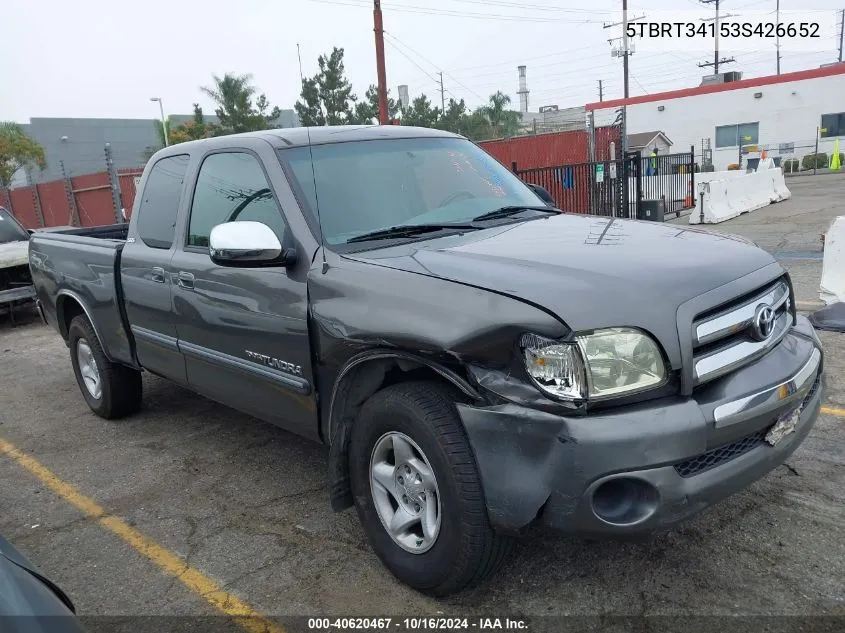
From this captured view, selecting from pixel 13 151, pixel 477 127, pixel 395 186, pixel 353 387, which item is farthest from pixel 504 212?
pixel 477 127

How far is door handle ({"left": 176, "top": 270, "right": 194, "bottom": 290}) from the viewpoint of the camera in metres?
3.95

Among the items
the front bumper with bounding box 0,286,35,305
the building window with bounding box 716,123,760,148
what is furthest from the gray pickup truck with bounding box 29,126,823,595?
the building window with bounding box 716,123,760,148

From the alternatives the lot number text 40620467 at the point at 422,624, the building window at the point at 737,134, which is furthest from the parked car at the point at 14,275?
the building window at the point at 737,134

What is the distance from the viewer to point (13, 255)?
1002cm

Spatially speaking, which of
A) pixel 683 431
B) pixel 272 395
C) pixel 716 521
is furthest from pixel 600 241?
pixel 272 395

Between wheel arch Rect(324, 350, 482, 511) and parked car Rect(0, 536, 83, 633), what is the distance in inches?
50.4

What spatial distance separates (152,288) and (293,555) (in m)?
1.88

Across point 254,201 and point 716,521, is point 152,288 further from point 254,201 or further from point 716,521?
point 716,521

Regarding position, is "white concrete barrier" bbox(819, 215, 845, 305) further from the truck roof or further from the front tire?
the front tire

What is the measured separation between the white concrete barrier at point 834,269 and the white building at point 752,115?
1281 inches

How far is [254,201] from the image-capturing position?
3.69m

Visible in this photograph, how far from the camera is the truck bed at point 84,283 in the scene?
4.82 m

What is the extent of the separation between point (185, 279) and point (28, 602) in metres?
2.42

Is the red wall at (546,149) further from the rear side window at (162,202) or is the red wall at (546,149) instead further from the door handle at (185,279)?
the door handle at (185,279)
